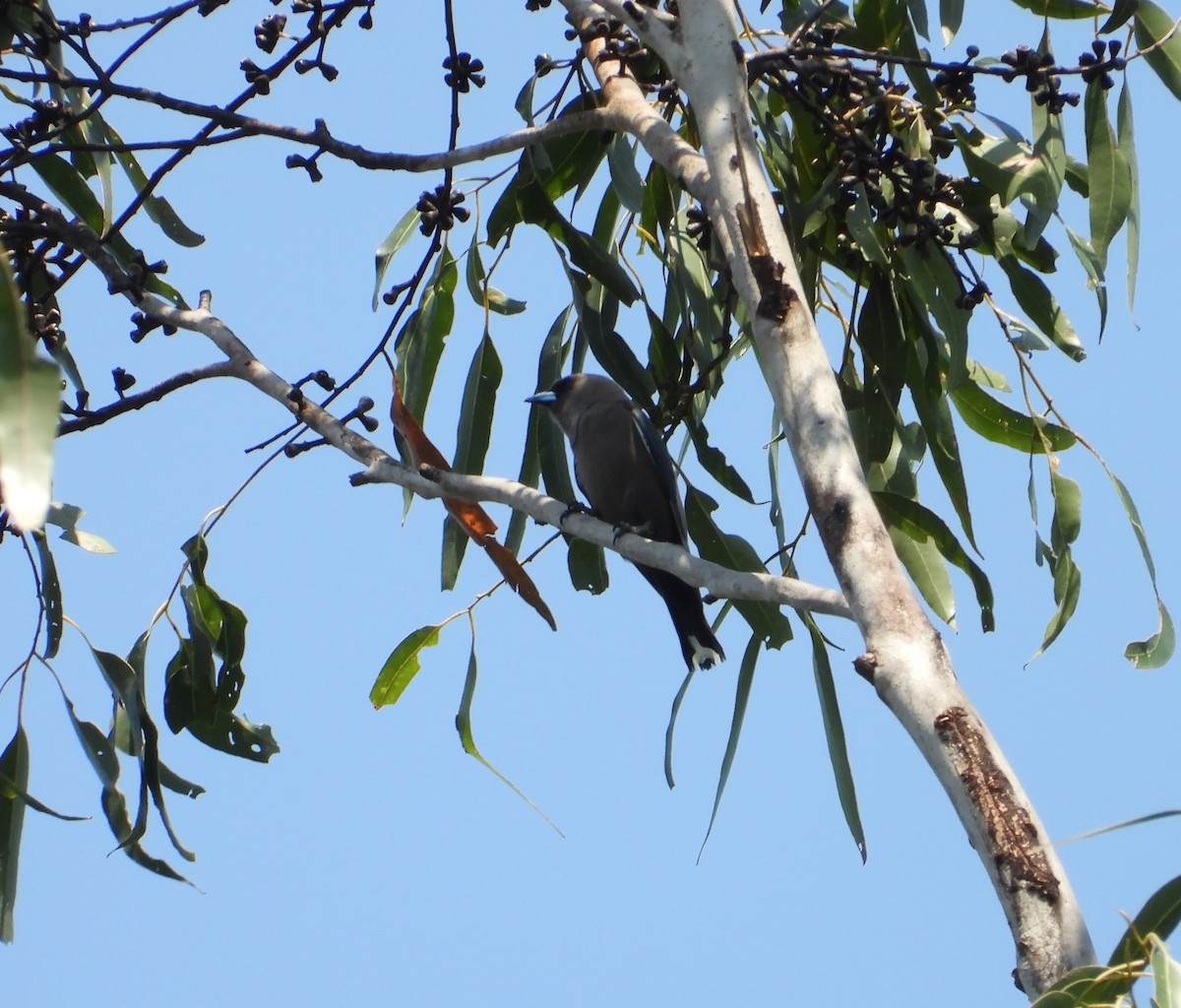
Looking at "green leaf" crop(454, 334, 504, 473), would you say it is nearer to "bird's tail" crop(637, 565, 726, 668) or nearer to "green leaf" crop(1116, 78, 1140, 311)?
"bird's tail" crop(637, 565, 726, 668)

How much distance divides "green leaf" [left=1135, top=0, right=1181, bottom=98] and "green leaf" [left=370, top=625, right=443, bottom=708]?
227 cm

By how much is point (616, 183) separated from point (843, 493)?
4.67 ft

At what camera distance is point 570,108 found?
3439 mm

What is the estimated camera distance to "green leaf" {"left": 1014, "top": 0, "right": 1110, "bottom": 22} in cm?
291

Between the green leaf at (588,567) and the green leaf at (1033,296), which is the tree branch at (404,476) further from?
the green leaf at (1033,296)

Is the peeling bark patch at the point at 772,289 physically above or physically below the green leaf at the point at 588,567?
below

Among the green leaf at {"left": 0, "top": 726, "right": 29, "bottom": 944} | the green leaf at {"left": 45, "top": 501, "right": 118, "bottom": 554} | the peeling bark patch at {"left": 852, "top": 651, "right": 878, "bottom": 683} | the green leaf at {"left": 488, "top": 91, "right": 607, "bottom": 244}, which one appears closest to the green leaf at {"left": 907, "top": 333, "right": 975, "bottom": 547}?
the green leaf at {"left": 488, "top": 91, "right": 607, "bottom": 244}

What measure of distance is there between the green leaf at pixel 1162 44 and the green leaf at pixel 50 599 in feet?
9.51

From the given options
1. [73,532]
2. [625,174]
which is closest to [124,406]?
[73,532]

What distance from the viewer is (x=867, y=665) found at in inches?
72.6

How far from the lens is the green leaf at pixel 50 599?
331 centimetres

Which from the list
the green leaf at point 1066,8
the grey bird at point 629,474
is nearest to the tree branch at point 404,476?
the grey bird at point 629,474

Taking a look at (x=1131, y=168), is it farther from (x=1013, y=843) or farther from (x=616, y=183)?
(x=1013, y=843)

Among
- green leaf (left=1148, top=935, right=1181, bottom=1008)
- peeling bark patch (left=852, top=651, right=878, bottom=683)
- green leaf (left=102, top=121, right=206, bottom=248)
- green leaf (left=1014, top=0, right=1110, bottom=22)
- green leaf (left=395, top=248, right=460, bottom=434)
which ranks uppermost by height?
green leaf (left=102, top=121, right=206, bottom=248)
